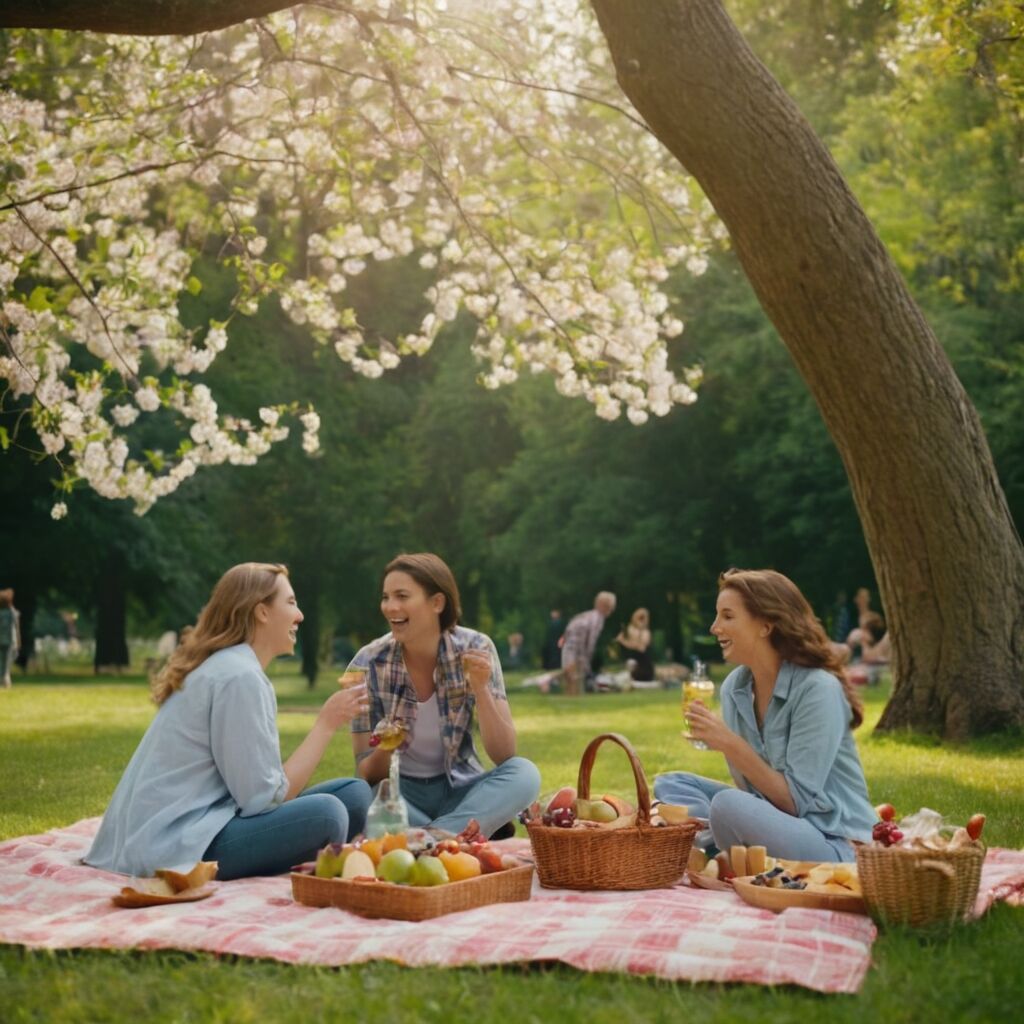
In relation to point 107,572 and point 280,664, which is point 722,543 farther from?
point 280,664

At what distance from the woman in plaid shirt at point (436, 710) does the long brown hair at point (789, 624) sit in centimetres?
138

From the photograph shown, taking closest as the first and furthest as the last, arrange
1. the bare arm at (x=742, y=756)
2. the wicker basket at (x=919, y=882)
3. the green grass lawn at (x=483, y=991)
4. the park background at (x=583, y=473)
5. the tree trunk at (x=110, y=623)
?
1. the green grass lawn at (x=483, y=991)
2. the wicker basket at (x=919, y=882)
3. the bare arm at (x=742, y=756)
4. the park background at (x=583, y=473)
5. the tree trunk at (x=110, y=623)

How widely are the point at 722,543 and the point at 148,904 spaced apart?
30.9 meters

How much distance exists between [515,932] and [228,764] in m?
1.51

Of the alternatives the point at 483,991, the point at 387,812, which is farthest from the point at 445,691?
the point at 483,991

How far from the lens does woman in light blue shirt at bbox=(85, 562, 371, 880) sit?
5.83 m

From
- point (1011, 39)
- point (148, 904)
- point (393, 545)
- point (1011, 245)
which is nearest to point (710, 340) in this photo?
point (1011, 245)

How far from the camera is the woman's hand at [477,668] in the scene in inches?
267

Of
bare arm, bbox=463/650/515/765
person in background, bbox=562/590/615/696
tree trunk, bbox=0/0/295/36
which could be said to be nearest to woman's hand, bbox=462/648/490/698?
bare arm, bbox=463/650/515/765

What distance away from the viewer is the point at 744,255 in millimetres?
10461

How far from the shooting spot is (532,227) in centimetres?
1415

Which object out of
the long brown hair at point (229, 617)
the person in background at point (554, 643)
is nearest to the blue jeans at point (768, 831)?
the long brown hair at point (229, 617)

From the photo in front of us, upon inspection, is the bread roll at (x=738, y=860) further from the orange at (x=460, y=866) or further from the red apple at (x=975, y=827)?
the orange at (x=460, y=866)

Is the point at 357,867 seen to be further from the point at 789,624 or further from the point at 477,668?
the point at 789,624
